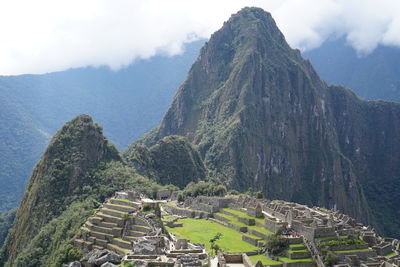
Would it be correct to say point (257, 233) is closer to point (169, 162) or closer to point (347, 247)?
point (347, 247)

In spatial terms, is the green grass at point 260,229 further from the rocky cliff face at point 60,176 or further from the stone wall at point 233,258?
the rocky cliff face at point 60,176

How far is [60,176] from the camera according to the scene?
326 ft

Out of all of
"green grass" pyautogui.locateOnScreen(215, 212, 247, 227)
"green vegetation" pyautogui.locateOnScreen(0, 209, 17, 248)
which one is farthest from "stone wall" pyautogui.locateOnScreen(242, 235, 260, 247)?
"green vegetation" pyautogui.locateOnScreen(0, 209, 17, 248)

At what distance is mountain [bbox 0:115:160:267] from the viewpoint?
82.0 metres

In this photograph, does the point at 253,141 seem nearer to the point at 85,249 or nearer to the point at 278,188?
the point at 278,188

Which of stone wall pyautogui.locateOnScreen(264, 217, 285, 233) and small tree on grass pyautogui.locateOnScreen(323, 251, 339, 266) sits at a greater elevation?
stone wall pyautogui.locateOnScreen(264, 217, 285, 233)

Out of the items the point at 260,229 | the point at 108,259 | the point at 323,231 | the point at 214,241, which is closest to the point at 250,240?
the point at 260,229

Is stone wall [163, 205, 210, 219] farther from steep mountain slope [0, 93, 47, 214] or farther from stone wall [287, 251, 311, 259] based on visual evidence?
steep mountain slope [0, 93, 47, 214]

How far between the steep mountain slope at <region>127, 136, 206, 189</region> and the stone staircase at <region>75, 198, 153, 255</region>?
2288 inches

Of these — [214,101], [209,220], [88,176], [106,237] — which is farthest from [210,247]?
[214,101]

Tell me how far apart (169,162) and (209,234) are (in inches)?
2704

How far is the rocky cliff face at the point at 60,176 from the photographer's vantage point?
9406 cm

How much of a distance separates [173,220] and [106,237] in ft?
57.8

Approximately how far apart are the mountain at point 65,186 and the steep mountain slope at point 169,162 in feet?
42.6
